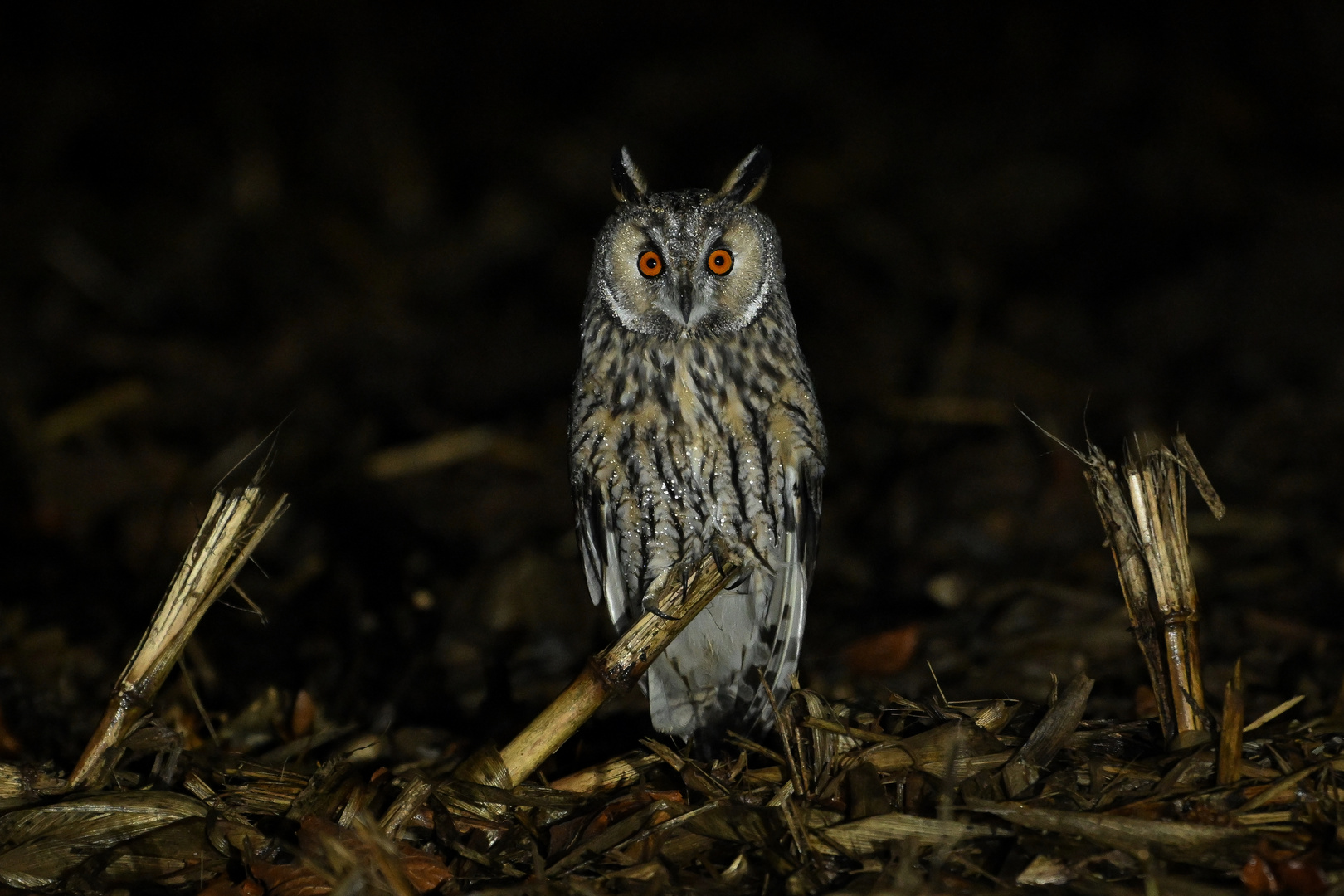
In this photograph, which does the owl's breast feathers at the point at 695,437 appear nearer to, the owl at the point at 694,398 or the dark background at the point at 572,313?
the owl at the point at 694,398

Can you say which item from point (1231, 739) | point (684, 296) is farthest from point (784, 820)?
point (684, 296)

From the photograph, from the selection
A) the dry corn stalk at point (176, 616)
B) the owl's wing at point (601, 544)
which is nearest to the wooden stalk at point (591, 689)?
the owl's wing at point (601, 544)

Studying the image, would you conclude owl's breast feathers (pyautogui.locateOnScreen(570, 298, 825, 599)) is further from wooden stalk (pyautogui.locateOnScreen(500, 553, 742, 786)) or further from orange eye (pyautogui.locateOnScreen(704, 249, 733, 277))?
wooden stalk (pyautogui.locateOnScreen(500, 553, 742, 786))

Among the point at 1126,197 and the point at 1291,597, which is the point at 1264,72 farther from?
the point at 1291,597

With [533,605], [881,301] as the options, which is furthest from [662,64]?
[533,605]

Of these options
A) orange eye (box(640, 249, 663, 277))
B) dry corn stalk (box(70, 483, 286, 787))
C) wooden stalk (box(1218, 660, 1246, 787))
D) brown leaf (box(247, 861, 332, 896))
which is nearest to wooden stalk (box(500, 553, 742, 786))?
brown leaf (box(247, 861, 332, 896))
